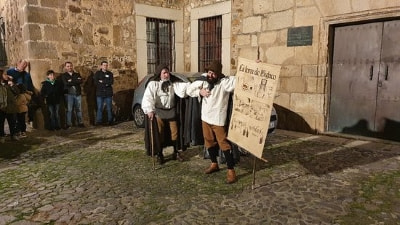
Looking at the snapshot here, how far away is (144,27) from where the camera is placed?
9203 millimetres

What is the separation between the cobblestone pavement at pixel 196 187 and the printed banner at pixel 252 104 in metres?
0.35

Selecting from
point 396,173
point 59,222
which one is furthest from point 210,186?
point 396,173

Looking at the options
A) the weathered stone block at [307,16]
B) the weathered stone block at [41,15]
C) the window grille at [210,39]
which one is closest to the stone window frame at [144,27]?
the window grille at [210,39]

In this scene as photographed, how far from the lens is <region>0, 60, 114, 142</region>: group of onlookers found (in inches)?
252

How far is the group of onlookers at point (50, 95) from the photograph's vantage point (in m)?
6.40

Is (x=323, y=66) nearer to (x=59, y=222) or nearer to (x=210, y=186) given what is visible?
(x=210, y=186)

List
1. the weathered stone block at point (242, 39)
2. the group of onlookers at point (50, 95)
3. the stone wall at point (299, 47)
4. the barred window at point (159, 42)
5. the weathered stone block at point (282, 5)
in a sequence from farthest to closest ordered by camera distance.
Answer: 1. the barred window at point (159, 42)
2. the weathered stone block at point (242, 39)
3. the weathered stone block at point (282, 5)
4. the stone wall at point (299, 47)
5. the group of onlookers at point (50, 95)

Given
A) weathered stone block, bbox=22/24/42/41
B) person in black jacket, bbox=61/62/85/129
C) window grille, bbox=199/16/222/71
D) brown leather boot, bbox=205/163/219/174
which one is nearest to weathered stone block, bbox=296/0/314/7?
window grille, bbox=199/16/222/71

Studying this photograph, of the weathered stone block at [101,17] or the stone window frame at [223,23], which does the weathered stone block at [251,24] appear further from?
the weathered stone block at [101,17]

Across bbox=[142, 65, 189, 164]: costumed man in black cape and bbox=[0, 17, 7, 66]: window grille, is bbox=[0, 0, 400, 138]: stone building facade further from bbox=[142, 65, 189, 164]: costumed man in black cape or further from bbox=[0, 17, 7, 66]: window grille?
bbox=[142, 65, 189, 164]: costumed man in black cape

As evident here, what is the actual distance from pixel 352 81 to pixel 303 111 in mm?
1217

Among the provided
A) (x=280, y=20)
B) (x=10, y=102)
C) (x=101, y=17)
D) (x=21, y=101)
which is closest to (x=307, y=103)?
(x=280, y=20)

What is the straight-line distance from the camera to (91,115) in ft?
28.0

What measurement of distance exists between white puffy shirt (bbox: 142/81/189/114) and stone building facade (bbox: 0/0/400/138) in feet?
9.98
